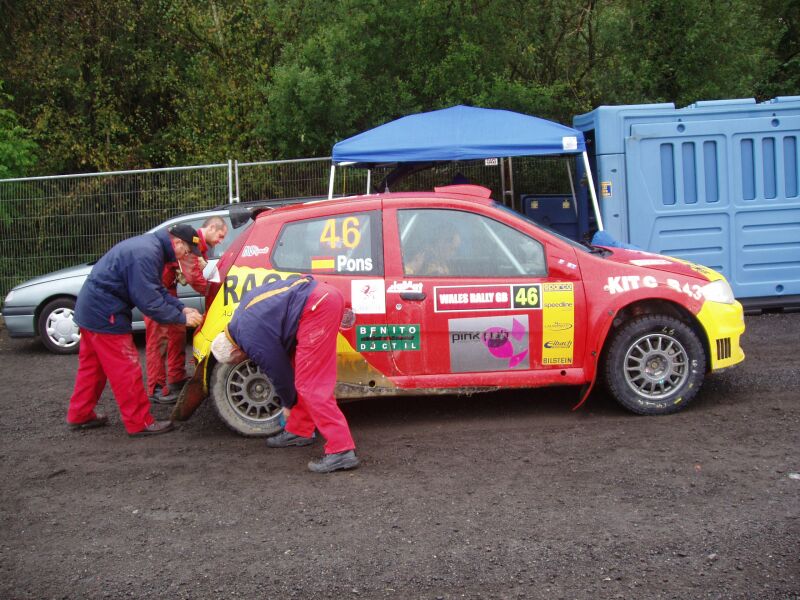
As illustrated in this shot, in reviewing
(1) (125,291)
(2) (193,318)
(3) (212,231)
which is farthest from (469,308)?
(1) (125,291)

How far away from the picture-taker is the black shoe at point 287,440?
6332 mm

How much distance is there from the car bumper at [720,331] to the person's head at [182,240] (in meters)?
3.88

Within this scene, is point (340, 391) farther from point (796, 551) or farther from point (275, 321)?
point (796, 551)

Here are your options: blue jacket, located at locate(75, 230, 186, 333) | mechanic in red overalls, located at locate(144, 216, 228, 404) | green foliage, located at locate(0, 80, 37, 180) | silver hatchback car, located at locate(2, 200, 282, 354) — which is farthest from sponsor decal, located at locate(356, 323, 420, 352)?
green foliage, located at locate(0, 80, 37, 180)

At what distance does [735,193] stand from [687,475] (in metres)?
6.39

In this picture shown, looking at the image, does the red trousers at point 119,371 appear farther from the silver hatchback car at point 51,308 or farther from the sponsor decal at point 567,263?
the silver hatchback car at point 51,308

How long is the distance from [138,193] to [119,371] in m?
7.01

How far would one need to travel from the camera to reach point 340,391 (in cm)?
640

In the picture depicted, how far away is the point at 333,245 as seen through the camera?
21.4ft

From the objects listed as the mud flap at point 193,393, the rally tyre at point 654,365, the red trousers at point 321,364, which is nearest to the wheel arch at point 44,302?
the mud flap at point 193,393

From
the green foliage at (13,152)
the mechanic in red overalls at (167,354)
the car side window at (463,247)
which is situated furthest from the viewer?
the green foliage at (13,152)

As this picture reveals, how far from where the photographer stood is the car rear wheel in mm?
10625

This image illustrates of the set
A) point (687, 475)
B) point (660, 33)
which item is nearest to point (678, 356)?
point (687, 475)

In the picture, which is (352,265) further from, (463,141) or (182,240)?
(463,141)
